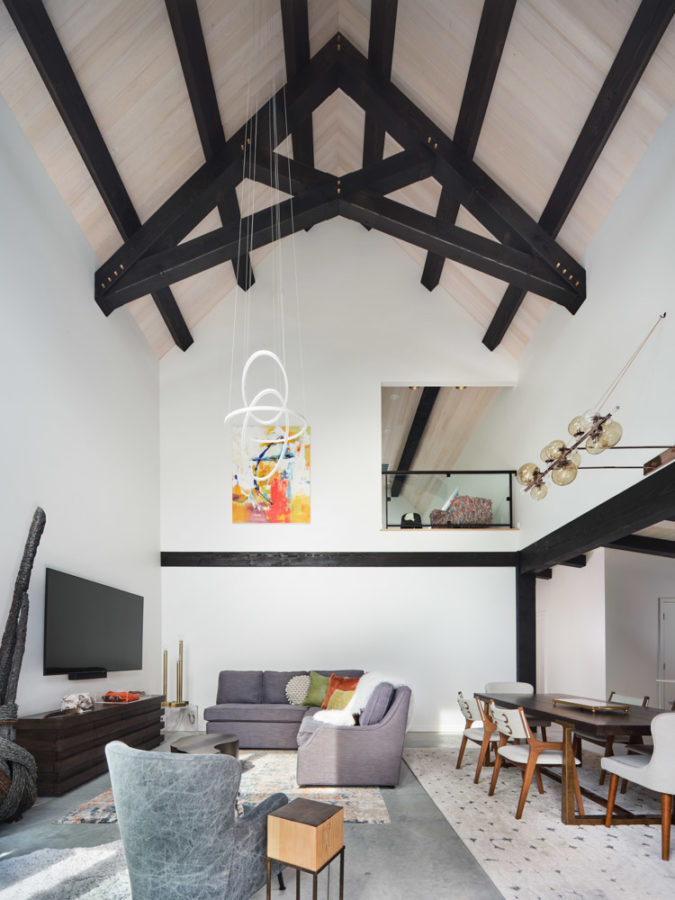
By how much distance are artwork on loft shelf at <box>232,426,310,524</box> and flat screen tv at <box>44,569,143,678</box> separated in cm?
204

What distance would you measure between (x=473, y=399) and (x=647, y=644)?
4600 mm

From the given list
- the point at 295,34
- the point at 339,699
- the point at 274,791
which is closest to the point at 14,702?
the point at 274,791

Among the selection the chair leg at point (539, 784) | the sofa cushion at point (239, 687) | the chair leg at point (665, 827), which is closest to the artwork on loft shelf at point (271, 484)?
the sofa cushion at point (239, 687)

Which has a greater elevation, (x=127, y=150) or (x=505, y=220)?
(x=127, y=150)

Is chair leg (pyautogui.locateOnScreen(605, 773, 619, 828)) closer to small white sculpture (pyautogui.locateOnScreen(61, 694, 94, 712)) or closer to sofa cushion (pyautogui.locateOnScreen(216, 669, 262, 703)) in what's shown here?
small white sculpture (pyautogui.locateOnScreen(61, 694, 94, 712))

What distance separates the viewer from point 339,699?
7961 mm

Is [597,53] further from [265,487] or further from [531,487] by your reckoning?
[265,487]

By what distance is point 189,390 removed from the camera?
10320 mm

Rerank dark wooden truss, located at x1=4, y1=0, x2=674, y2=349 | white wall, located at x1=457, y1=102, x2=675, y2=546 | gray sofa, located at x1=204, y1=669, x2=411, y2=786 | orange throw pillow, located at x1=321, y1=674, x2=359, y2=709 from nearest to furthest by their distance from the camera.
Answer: white wall, located at x1=457, y1=102, x2=675, y2=546
gray sofa, located at x1=204, y1=669, x2=411, y2=786
dark wooden truss, located at x1=4, y1=0, x2=674, y2=349
orange throw pillow, located at x1=321, y1=674, x2=359, y2=709

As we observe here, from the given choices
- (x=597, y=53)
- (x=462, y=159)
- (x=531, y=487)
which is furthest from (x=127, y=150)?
(x=531, y=487)

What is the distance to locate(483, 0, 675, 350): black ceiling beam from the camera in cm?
518

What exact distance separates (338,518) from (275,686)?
7.90 feet

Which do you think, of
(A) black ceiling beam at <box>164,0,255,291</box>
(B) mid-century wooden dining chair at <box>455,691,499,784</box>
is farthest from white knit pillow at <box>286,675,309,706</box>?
(A) black ceiling beam at <box>164,0,255,291</box>

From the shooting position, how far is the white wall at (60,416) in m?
5.78
